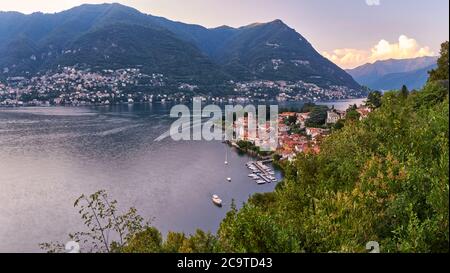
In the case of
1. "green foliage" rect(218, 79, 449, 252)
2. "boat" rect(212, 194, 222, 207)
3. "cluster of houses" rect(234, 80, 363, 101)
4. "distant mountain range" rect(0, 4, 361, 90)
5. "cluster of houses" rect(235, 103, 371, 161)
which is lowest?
"boat" rect(212, 194, 222, 207)

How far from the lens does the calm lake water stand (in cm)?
1834

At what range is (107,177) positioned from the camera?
25.6 m

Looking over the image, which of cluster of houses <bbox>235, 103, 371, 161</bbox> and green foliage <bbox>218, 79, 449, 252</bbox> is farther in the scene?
cluster of houses <bbox>235, 103, 371, 161</bbox>

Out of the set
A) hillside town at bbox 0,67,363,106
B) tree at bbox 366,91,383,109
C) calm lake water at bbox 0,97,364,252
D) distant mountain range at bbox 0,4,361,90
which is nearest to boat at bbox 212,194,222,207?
calm lake water at bbox 0,97,364,252

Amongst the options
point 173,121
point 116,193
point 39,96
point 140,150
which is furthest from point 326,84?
point 116,193

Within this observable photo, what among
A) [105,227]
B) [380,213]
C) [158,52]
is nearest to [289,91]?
[158,52]

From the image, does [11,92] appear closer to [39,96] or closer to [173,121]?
[39,96]

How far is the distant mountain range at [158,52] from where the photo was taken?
93812 millimetres

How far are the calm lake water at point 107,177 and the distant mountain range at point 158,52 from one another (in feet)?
178

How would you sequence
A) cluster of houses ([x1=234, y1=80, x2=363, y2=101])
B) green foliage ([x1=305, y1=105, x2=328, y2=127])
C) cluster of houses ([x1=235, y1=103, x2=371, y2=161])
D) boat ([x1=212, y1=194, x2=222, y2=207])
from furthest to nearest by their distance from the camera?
1. cluster of houses ([x1=234, y1=80, x2=363, y2=101])
2. green foliage ([x1=305, y1=105, x2=328, y2=127])
3. cluster of houses ([x1=235, y1=103, x2=371, y2=161])
4. boat ([x1=212, y1=194, x2=222, y2=207])

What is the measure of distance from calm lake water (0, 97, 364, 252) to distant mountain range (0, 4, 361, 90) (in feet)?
178

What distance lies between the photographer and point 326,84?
94250 millimetres

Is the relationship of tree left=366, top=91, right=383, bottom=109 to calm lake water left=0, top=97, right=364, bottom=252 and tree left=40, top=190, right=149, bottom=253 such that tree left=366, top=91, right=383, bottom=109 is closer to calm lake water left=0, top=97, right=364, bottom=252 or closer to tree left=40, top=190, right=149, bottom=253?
calm lake water left=0, top=97, right=364, bottom=252

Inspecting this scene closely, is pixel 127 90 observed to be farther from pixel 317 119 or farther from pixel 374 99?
pixel 374 99
